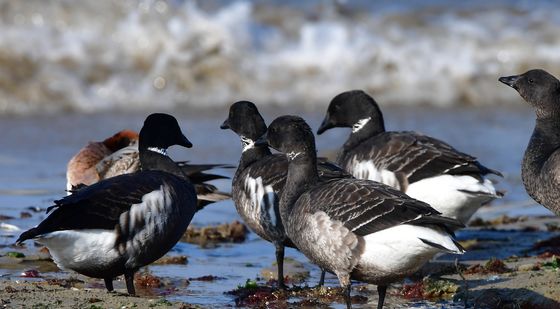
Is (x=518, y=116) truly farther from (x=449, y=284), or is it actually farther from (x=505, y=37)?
(x=449, y=284)

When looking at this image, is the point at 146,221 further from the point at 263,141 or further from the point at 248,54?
the point at 248,54

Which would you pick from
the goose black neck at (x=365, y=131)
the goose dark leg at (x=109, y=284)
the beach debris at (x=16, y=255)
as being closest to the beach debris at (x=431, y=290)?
the goose dark leg at (x=109, y=284)

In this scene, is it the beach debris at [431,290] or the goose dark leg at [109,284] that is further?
the beach debris at [431,290]

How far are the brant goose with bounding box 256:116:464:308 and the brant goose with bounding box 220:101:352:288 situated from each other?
41.7 inches

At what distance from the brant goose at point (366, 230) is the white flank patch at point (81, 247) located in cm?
141

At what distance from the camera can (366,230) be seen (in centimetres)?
730

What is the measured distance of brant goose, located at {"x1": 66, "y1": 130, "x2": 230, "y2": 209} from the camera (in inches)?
424

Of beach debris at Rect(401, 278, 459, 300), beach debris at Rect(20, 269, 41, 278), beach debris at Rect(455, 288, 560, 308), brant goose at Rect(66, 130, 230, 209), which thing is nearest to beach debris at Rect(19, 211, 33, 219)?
brant goose at Rect(66, 130, 230, 209)

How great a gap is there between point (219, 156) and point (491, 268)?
7.52m

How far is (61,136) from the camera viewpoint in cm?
1772

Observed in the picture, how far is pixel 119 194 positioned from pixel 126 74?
50.2ft

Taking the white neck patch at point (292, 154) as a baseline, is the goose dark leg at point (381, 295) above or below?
below

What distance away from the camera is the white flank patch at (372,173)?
408 inches

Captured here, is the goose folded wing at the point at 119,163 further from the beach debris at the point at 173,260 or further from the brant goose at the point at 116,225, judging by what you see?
the brant goose at the point at 116,225
